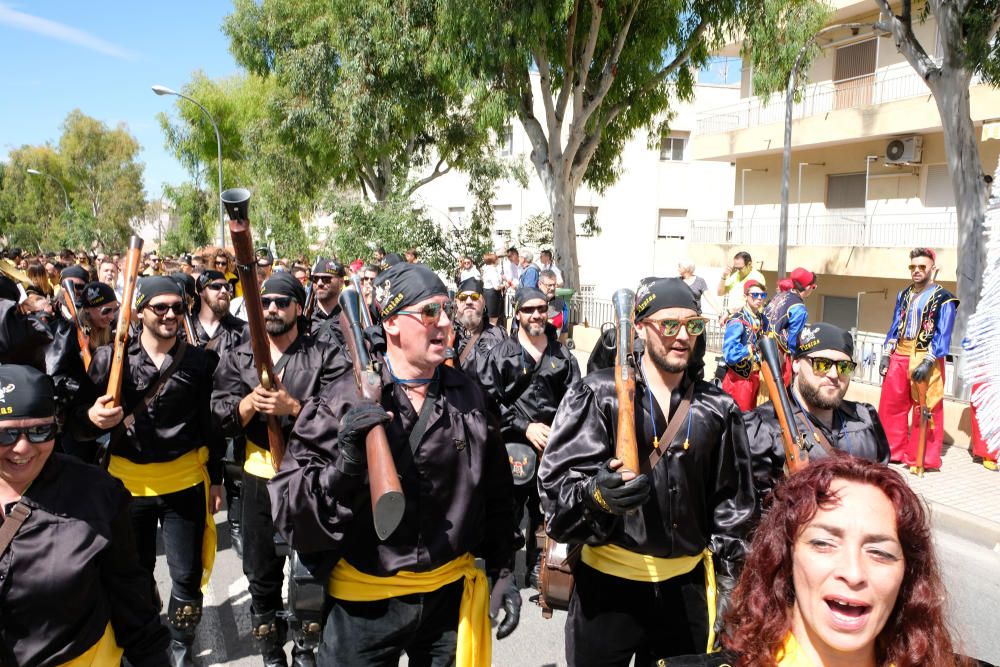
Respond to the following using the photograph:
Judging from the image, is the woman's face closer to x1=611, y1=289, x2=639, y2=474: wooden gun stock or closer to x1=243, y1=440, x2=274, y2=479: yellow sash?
x1=611, y1=289, x2=639, y2=474: wooden gun stock

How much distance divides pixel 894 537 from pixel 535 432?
3.29 metres

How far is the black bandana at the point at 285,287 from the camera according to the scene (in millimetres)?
4750

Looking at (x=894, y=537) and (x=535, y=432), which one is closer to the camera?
(x=894, y=537)

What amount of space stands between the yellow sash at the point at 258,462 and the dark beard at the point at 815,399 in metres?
2.87

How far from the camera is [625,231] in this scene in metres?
30.9

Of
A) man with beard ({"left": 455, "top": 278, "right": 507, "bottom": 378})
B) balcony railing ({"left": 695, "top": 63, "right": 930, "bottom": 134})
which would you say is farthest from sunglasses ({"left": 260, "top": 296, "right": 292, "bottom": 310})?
balcony railing ({"left": 695, "top": 63, "right": 930, "bottom": 134})

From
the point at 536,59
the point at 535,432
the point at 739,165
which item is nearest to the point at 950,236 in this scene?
the point at 739,165

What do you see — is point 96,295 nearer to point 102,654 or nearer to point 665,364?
point 102,654

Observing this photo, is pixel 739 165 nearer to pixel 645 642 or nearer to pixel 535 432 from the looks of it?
pixel 535 432

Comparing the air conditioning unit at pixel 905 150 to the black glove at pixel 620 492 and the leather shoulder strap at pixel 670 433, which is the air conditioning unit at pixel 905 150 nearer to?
the leather shoulder strap at pixel 670 433

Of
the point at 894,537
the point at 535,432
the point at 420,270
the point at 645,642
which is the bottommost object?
the point at 645,642

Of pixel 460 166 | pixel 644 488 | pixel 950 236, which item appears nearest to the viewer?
pixel 644 488

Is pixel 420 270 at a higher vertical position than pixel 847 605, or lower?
higher

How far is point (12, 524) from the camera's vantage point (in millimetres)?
2467
